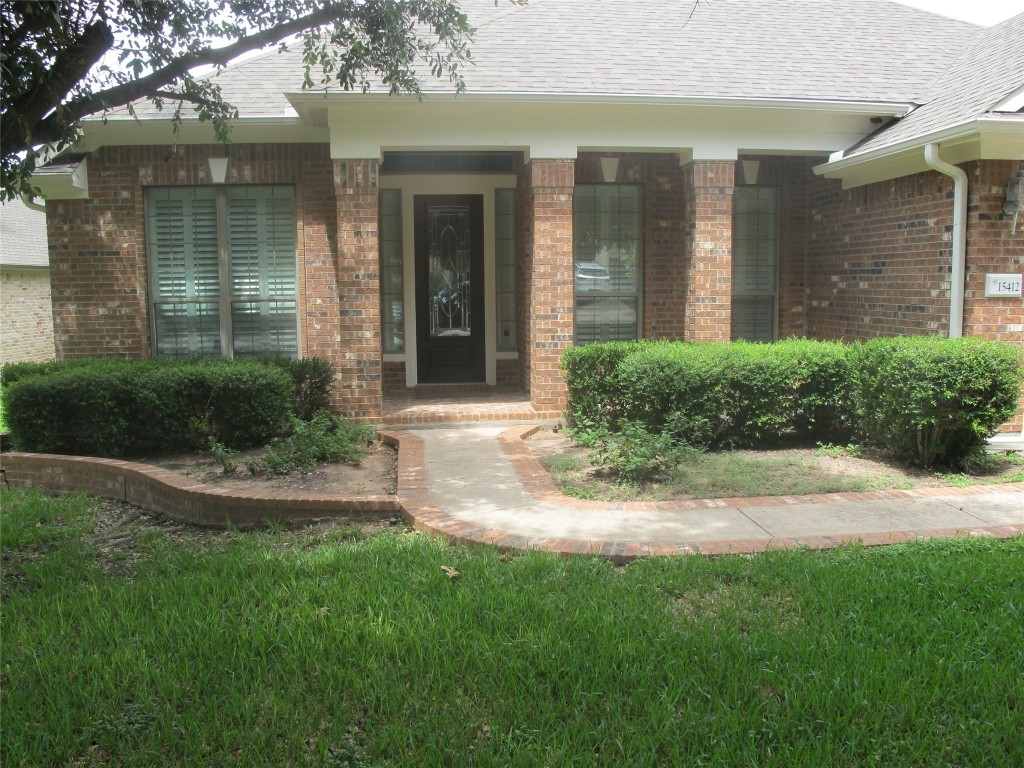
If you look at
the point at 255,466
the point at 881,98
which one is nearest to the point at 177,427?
the point at 255,466

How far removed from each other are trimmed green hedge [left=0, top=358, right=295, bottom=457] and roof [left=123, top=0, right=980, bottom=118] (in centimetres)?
324

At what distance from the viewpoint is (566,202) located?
32.8ft

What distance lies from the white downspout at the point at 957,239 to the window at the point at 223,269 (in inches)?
284

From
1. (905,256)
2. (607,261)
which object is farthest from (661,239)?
(905,256)

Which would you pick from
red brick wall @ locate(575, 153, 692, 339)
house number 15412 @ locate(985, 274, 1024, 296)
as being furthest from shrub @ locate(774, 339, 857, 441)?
red brick wall @ locate(575, 153, 692, 339)

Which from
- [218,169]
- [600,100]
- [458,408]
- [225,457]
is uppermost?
[600,100]

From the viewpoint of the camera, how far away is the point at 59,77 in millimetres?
5129

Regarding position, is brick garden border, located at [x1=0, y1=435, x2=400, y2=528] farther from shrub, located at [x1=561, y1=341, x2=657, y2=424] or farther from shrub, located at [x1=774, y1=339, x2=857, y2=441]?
shrub, located at [x1=774, y1=339, x2=857, y2=441]

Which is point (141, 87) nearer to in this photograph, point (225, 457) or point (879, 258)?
point (225, 457)

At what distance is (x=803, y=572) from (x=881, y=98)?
7.62m

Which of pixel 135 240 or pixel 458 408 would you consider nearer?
pixel 458 408

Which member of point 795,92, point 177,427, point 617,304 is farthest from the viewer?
point 617,304

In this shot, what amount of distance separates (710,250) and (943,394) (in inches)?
148

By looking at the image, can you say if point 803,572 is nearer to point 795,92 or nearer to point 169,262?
point 795,92
